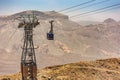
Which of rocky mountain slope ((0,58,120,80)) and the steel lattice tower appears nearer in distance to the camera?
the steel lattice tower

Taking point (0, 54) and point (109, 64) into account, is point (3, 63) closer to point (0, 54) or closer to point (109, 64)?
point (0, 54)

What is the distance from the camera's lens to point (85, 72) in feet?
143

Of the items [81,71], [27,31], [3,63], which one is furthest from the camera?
[3,63]

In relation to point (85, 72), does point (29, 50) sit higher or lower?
higher

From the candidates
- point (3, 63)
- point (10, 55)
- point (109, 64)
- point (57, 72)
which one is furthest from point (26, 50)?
point (10, 55)

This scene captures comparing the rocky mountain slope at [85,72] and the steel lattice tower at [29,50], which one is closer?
the steel lattice tower at [29,50]

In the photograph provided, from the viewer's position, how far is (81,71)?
43906mm

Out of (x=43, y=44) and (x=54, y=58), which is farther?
(x=43, y=44)

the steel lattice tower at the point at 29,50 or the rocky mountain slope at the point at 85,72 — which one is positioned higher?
the steel lattice tower at the point at 29,50

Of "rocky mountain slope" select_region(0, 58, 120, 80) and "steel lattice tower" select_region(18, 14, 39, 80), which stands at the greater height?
"steel lattice tower" select_region(18, 14, 39, 80)

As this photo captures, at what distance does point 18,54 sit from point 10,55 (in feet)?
17.0

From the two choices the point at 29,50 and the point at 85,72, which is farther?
the point at 85,72

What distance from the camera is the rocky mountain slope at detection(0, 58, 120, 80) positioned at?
4222cm

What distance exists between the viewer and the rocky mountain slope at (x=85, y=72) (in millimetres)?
42219
